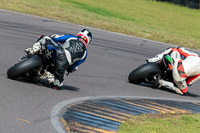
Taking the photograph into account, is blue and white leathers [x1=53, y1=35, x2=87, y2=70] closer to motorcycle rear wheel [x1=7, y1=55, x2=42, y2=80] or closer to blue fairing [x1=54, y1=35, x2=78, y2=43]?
blue fairing [x1=54, y1=35, x2=78, y2=43]

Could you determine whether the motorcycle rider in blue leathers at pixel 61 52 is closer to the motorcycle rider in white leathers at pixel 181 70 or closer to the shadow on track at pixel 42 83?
the shadow on track at pixel 42 83

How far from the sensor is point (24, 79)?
8523 mm

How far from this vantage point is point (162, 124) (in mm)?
6953

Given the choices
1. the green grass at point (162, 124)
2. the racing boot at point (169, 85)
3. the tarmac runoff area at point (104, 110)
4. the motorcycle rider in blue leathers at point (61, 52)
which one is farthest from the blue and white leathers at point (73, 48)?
the racing boot at point (169, 85)

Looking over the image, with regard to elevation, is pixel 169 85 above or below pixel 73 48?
below

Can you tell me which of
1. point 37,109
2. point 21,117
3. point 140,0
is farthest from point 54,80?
point 140,0

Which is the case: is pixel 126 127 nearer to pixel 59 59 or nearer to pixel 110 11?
pixel 59 59

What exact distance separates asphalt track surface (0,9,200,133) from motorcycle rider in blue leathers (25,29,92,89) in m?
0.25

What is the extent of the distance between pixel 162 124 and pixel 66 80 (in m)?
3.10

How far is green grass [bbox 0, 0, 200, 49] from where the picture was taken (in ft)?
72.1

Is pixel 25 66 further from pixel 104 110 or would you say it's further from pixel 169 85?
pixel 169 85

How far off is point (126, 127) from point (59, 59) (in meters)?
2.18

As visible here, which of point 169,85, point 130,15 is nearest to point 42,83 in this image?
point 169,85

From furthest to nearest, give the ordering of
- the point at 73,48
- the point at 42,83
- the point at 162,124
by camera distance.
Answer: the point at 42,83, the point at 73,48, the point at 162,124
